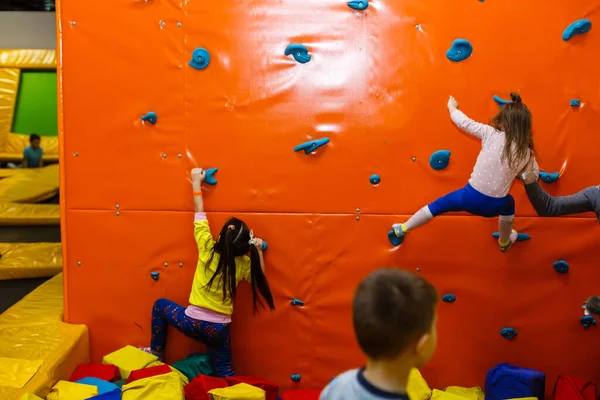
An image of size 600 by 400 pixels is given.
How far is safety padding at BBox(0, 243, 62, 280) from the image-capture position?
5.04m

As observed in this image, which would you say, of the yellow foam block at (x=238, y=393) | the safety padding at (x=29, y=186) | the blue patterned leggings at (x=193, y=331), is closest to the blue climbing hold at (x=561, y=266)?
the yellow foam block at (x=238, y=393)

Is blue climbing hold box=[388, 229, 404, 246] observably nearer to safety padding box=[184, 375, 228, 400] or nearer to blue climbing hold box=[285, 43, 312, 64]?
blue climbing hold box=[285, 43, 312, 64]

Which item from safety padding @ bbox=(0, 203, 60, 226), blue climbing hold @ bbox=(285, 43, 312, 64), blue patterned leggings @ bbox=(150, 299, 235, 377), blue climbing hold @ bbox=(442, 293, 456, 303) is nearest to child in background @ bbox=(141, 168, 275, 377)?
blue patterned leggings @ bbox=(150, 299, 235, 377)

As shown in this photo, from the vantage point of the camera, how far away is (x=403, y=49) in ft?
10.8

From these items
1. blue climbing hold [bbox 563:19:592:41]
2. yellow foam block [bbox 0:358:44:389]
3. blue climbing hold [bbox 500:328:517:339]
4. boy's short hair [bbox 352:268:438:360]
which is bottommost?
yellow foam block [bbox 0:358:44:389]

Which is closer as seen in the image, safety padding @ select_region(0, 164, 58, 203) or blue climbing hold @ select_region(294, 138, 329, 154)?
blue climbing hold @ select_region(294, 138, 329, 154)

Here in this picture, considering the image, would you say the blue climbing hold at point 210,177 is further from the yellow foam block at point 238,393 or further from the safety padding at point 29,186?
the safety padding at point 29,186

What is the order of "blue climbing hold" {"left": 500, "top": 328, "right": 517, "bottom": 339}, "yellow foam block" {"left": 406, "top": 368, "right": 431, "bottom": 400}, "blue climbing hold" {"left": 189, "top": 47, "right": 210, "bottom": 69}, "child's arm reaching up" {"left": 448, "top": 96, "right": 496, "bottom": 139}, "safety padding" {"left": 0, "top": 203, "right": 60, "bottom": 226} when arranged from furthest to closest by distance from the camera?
"safety padding" {"left": 0, "top": 203, "right": 60, "bottom": 226} < "blue climbing hold" {"left": 500, "top": 328, "right": 517, "bottom": 339} < "blue climbing hold" {"left": 189, "top": 47, "right": 210, "bottom": 69} < "yellow foam block" {"left": 406, "top": 368, "right": 431, "bottom": 400} < "child's arm reaching up" {"left": 448, "top": 96, "right": 496, "bottom": 139}

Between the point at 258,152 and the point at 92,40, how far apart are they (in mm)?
1103

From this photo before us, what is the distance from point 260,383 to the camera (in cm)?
327

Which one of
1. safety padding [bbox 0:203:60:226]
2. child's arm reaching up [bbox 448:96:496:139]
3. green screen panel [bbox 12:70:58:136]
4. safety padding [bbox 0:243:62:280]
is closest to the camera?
child's arm reaching up [bbox 448:96:496:139]

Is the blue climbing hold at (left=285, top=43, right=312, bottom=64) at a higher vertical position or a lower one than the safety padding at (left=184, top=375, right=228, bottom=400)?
higher

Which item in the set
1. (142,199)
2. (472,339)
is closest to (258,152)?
(142,199)

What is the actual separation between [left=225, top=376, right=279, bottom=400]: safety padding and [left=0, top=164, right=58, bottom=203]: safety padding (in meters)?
4.06
